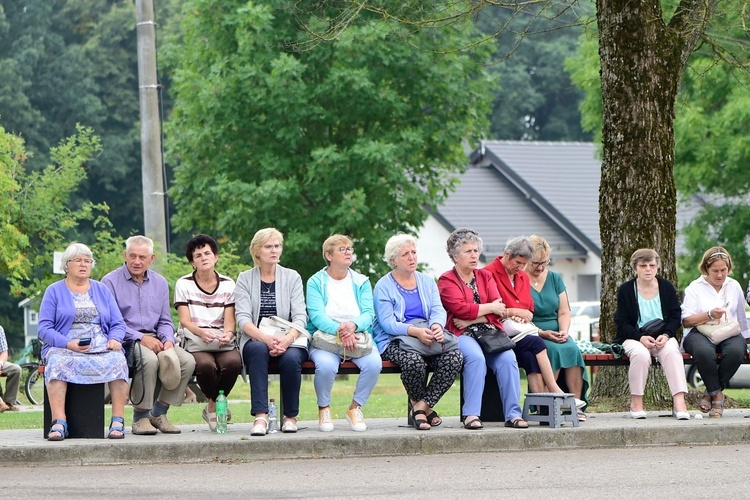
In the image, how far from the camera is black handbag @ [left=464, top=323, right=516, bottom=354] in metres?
10.8

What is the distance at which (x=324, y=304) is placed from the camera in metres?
10.8

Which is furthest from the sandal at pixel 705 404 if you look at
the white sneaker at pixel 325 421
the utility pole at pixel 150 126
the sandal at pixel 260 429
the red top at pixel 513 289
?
the utility pole at pixel 150 126

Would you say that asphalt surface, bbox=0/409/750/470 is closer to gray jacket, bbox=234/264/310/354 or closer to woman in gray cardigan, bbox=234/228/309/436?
woman in gray cardigan, bbox=234/228/309/436

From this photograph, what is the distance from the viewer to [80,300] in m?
10.2

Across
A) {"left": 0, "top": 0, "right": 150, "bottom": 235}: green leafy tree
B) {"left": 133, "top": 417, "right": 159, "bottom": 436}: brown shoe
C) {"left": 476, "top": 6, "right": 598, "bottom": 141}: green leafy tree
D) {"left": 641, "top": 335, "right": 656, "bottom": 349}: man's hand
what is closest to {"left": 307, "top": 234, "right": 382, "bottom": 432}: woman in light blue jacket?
{"left": 133, "top": 417, "right": 159, "bottom": 436}: brown shoe

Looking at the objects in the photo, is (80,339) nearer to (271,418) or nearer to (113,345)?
(113,345)

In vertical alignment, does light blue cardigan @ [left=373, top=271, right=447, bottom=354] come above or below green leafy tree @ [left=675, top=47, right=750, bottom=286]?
below

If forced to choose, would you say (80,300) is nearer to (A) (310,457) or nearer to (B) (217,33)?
(A) (310,457)

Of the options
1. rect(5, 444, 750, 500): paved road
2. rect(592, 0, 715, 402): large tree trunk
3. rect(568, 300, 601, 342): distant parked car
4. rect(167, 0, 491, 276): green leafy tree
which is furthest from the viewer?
rect(167, 0, 491, 276): green leafy tree

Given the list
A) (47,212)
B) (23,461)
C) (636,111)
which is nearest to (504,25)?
(636,111)

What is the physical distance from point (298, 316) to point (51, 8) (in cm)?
5044

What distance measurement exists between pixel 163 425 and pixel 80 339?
0.98 m

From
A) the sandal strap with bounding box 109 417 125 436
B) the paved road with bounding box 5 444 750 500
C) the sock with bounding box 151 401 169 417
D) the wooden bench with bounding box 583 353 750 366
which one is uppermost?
the wooden bench with bounding box 583 353 750 366

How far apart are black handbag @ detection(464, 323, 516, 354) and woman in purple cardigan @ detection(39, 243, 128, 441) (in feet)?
8.96
